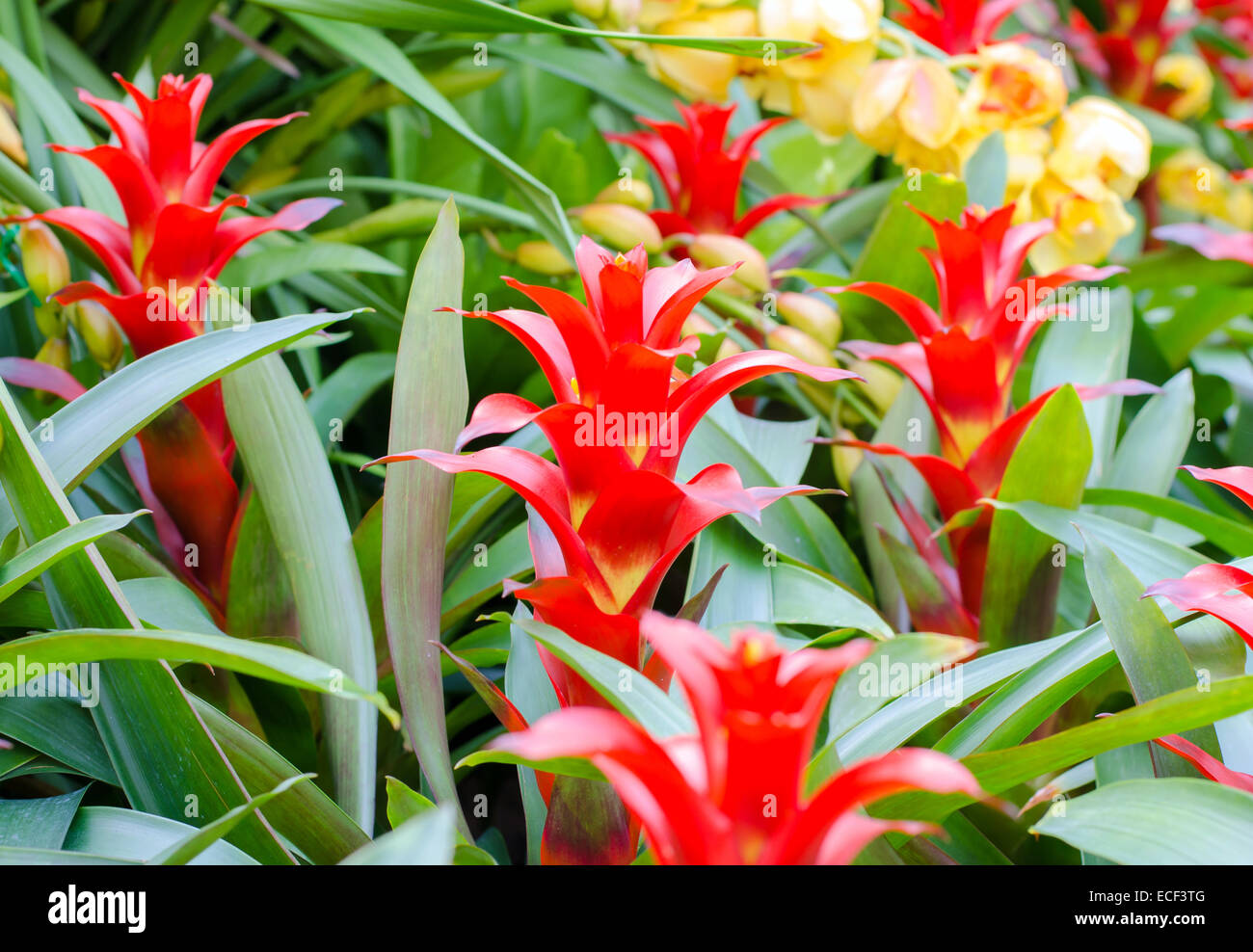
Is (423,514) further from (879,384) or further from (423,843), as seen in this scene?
(879,384)

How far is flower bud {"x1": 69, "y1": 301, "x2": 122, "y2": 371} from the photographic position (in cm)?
70

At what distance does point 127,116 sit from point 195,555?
0.30 metres

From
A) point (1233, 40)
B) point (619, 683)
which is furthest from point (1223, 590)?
point (1233, 40)

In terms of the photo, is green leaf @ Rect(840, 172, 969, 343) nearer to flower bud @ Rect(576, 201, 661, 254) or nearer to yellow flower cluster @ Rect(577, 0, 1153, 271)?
yellow flower cluster @ Rect(577, 0, 1153, 271)

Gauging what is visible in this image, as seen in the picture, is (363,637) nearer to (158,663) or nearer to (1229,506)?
(158,663)

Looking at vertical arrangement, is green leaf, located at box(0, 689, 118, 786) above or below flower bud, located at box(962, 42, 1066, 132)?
below

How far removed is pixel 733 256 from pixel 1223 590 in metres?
0.51

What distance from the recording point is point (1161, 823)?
38cm

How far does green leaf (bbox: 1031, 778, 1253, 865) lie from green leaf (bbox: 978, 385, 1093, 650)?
258 mm

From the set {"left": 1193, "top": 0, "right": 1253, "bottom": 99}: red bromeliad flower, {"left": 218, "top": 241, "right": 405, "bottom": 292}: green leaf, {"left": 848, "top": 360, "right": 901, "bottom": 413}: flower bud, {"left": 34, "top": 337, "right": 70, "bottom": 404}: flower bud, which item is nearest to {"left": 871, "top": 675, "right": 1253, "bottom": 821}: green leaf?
{"left": 848, "top": 360, "right": 901, "bottom": 413}: flower bud

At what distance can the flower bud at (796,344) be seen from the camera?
2.72 feet

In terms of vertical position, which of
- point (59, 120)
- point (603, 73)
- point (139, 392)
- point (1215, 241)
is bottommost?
point (139, 392)

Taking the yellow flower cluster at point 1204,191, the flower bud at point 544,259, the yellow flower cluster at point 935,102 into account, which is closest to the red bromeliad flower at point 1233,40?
the yellow flower cluster at point 1204,191
